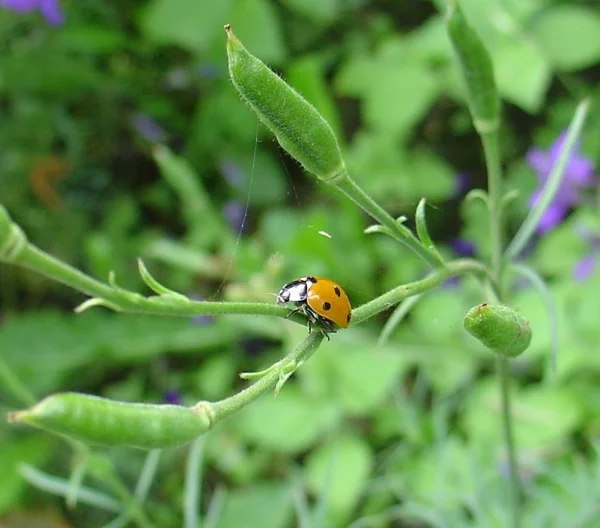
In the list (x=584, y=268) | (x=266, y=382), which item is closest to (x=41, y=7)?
(x=584, y=268)

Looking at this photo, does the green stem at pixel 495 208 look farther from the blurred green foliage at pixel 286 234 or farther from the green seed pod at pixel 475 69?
the blurred green foliage at pixel 286 234

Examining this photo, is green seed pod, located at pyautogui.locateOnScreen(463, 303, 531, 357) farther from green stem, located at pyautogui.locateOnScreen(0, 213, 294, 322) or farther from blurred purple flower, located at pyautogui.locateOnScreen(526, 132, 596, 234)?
blurred purple flower, located at pyautogui.locateOnScreen(526, 132, 596, 234)

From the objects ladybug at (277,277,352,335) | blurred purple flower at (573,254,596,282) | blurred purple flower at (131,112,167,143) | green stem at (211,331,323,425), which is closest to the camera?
green stem at (211,331,323,425)

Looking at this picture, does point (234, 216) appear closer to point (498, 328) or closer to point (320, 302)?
point (320, 302)

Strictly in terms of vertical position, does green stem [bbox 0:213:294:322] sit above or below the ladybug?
below

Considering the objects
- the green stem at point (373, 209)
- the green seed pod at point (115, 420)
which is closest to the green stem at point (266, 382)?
the green seed pod at point (115, 420)

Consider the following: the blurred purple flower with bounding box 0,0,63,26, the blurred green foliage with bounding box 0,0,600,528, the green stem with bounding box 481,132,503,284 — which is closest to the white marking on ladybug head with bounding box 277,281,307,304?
the green stem with bounding box 481,132,503,284
